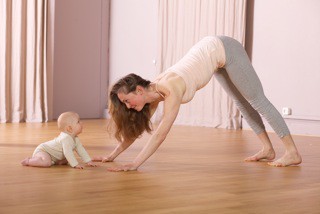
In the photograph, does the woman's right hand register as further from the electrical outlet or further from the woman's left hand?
the electrical outlet

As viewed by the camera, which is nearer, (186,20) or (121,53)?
(186,20)

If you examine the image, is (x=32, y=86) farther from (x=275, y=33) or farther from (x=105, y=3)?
(x=275, y=33)

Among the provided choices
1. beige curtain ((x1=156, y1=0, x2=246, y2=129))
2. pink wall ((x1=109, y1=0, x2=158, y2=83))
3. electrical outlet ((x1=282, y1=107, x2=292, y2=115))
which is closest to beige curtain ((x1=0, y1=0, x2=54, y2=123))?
pink wall ((x1=109, y1=0, x2=158, y2=83))

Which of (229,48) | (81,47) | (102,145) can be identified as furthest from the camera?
(81,47)

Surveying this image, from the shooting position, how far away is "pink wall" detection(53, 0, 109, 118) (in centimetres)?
809

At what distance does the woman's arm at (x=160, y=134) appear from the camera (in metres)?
3.02

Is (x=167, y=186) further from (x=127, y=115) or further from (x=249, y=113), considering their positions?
(x=249, y=113)

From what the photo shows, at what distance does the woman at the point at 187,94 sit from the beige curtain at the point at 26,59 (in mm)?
4223

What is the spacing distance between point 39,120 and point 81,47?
135 cm

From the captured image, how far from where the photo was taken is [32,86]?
756 cm

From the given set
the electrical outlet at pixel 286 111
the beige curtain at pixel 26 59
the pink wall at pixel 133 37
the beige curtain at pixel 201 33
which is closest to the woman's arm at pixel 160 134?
the electrical outlet at pixel 286 111

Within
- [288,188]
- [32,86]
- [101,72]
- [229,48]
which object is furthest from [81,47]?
[288,188]

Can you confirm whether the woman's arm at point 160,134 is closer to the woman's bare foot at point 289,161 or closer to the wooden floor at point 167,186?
the wooden floor at point 167,186

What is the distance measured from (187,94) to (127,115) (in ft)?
1.09
